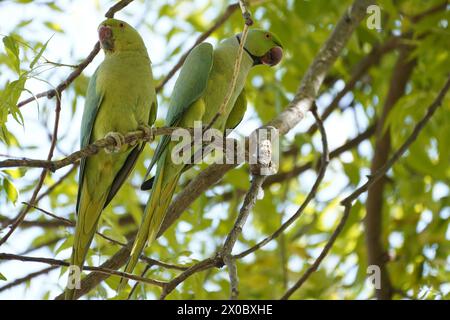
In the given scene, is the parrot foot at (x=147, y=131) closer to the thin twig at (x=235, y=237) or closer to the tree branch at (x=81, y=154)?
the tree branch at (x=81, y=154)

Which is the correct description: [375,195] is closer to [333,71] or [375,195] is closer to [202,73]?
[333,71]

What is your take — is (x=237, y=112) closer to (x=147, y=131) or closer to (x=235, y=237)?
(x=147, y=131)

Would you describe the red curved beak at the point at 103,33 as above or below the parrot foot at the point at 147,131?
above

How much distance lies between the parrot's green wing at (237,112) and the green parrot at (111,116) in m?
0.54

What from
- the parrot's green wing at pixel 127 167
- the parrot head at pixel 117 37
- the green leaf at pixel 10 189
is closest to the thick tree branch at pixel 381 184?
the parrot's green wing at pixel 127 167

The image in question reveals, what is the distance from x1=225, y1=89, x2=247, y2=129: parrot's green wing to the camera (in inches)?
132

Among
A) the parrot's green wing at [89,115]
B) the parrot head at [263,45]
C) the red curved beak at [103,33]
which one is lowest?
the parrot's green wing at [89,115]

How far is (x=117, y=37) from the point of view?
301 cm

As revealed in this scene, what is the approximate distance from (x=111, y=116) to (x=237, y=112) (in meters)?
0.77

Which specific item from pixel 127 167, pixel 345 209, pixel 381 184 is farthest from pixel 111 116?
pixel 381 184

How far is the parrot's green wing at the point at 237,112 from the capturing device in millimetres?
3354

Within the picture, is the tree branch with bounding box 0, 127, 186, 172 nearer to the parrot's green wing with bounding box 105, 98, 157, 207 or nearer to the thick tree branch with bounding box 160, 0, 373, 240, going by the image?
the parrot's green wing with bounding box 105, 98, 157, 207

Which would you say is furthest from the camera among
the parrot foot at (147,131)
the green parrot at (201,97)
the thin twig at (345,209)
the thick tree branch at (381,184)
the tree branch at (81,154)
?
the thick tree branch at (381,184)

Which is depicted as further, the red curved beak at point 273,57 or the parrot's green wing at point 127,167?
the red curved beak at point 273,57
